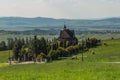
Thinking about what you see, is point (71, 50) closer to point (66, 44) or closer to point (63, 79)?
point (66, 44)

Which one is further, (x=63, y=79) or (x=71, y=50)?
(x=71, y=50)

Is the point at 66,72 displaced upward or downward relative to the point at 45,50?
upward

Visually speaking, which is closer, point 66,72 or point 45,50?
point 66,72

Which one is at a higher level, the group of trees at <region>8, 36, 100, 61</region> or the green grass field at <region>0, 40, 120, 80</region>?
the green grass field at <region>0, 40, 120, 80</region>

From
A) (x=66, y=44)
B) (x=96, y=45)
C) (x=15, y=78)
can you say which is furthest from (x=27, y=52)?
(x=15, y=78)

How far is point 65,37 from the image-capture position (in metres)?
145

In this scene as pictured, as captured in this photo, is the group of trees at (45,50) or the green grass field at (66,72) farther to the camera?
the group of trees at (45,50)

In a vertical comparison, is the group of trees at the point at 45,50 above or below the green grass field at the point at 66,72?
below

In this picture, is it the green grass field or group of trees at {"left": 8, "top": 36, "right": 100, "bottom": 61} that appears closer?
the green grass field

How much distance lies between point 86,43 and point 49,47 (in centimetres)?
1524

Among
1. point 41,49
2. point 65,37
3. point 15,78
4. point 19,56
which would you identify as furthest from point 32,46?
point 15,78

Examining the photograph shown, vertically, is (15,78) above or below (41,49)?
above

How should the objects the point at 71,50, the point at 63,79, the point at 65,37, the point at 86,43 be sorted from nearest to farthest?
the point at 63,79
the point at 71,50
the point at 86,43
the point at 65,37

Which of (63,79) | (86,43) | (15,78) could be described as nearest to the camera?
(63,79)
